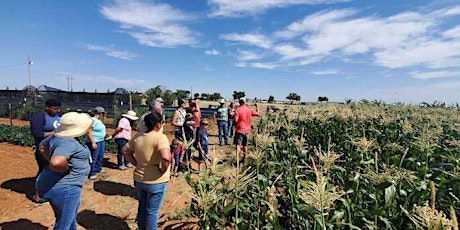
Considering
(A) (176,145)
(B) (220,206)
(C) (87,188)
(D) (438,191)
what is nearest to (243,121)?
(A) (176,145)

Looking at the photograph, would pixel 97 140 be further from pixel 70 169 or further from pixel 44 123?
pixel 70 169

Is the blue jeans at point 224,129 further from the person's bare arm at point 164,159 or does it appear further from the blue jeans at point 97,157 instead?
the person's bare arm at point 164,159

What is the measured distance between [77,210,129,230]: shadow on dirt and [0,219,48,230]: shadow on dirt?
59 centimetres

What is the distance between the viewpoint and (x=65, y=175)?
3.54m

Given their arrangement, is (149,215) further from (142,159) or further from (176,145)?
(176,145)


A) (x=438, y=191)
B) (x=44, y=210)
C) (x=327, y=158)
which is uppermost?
(x=327, y=158)

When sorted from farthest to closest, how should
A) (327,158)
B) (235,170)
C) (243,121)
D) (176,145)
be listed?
(243,121), (176,145), (327,158), (235,170)

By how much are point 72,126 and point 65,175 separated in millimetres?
578

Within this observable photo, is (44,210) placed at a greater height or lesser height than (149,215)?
lesser

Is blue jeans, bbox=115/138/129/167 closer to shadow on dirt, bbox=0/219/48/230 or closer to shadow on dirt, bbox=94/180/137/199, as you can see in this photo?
shadow on dirt, bbox=94/180/137/199

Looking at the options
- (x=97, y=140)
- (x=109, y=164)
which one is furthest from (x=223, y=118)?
(x=97, y=140)

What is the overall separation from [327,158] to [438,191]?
48.1 inches

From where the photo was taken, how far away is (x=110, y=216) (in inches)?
211

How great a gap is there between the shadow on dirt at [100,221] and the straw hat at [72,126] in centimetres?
204
